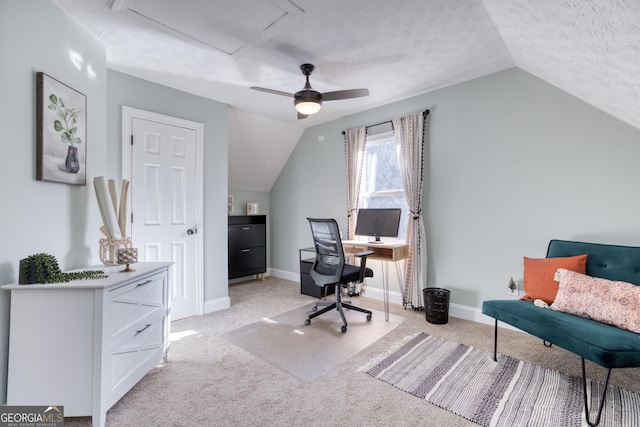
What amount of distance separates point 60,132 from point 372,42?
2.36 metres

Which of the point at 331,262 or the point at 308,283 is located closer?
the point at 331,262

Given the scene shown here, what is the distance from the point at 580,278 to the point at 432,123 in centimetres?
206

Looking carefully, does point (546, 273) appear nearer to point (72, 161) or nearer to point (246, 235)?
point (72, 161)

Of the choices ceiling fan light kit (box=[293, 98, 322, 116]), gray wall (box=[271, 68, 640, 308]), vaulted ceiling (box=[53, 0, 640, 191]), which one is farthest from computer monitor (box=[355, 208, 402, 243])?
ceiling fan light kit (box=[293, 98, 322, 116])

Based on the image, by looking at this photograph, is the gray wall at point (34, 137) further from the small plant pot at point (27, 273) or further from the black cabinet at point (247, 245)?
the black cabinet at point (247, 245)

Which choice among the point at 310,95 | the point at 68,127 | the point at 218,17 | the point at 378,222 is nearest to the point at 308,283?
the point at 378,222

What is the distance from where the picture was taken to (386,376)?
1.99m

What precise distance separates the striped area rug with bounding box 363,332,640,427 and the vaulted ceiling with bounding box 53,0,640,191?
75.1 inches

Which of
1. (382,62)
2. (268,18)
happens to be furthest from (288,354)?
(382,62)

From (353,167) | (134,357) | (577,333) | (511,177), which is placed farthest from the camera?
(353,167)

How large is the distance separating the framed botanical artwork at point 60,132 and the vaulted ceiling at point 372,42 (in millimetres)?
589

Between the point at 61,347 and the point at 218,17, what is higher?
the point at 218,17

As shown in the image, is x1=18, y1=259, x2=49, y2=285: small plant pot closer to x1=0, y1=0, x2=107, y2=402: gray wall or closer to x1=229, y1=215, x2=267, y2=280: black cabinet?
x1=0, y1=0, x2=107, y2=402: gray wall

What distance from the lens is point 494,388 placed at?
1842 mm
